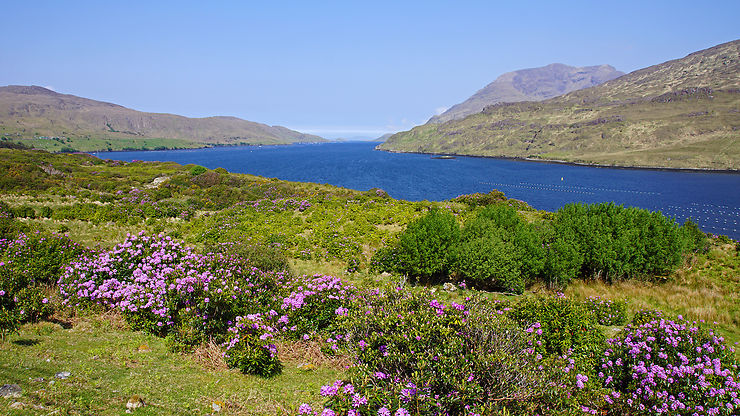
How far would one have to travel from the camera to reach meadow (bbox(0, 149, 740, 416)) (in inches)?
218

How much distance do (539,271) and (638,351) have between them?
897cm

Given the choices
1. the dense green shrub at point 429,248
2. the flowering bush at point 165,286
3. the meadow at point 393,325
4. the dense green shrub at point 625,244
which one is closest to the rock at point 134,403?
the meadow at point 393,325

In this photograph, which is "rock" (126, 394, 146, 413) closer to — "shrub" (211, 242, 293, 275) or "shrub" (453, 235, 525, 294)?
"shrub" (211, 242, 293, 275)

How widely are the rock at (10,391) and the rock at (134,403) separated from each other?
1.36 metres

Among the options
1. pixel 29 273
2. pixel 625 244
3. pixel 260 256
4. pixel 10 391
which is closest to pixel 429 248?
pixel 260 256

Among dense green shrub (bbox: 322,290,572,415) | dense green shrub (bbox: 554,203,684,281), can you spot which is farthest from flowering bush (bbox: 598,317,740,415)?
dense green shrub (bbox: 554,203,684,281)

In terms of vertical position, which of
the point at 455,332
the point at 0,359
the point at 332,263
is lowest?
the point at 332,263

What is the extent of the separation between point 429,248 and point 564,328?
7634mm

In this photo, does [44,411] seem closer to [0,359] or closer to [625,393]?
[0,359]

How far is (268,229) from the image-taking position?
896 inches

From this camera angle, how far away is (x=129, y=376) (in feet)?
21.3

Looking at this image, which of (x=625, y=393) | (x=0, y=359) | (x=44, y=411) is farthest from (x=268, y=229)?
(x=625, y=393)

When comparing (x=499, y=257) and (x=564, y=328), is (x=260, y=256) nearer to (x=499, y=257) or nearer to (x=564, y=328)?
(x=499, y=257)

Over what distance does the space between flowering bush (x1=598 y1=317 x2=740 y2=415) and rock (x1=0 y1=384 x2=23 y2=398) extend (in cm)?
928
